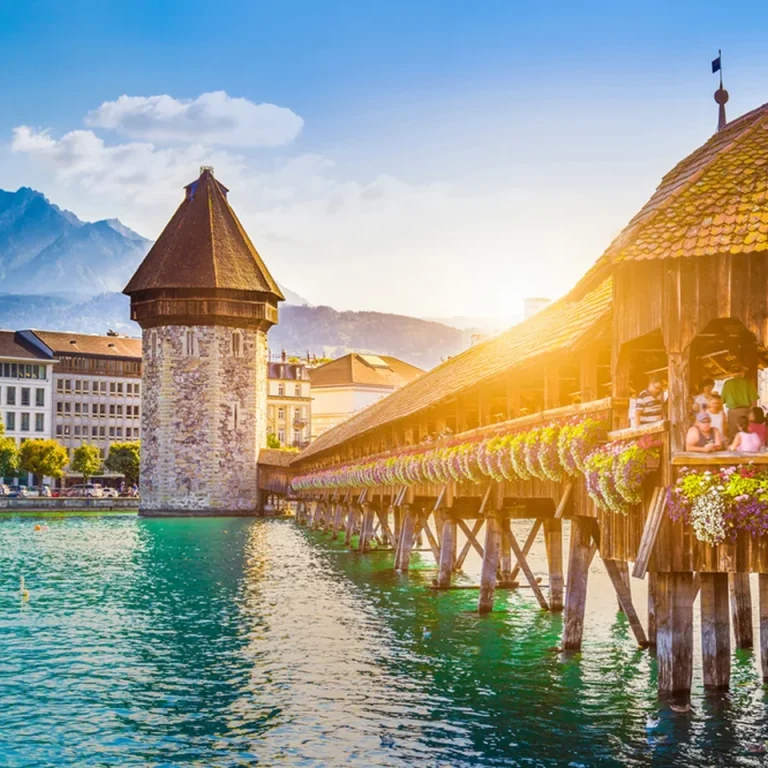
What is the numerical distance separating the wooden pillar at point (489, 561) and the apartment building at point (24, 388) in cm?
8224

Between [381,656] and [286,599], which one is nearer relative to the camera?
[381,656]

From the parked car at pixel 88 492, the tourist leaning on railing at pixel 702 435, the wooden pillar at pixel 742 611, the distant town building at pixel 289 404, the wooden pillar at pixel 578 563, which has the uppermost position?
the distant town building at pixel 289 404

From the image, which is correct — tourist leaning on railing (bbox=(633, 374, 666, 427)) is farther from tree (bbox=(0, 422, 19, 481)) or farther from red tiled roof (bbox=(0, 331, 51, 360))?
red tiled roof (bbox=(0, 331, 51, 360))

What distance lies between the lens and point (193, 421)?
A: 67312 mm

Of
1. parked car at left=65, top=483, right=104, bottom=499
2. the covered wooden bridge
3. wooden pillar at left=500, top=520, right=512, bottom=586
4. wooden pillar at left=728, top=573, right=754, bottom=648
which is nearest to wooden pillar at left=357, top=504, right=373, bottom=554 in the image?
wooden pillar at left=500, top=520, right=512, bottom=586

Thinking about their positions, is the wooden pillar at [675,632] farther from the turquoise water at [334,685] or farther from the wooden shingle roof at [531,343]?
the wooden shingle roof at [531,343]

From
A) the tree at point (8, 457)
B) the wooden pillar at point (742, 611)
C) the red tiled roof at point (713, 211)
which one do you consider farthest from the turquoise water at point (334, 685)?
the tree at point (8, 457)

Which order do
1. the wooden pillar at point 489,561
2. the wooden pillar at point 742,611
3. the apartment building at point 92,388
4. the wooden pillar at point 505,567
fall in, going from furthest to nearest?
the apartment building at point 92,388 < the wooden pillar at point 505,567 < the wooden pillar at point 489,561 < the wooden pillar at point 742,611

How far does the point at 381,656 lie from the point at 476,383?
4063mm

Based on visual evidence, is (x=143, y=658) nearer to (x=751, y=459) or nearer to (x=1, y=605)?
(x=1, y=605)

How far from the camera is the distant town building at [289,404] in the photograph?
4368 inches

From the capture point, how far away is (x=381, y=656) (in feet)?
54.7

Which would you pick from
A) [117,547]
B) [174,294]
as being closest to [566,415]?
[117,547]

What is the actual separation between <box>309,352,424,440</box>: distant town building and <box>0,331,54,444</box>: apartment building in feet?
80.1
